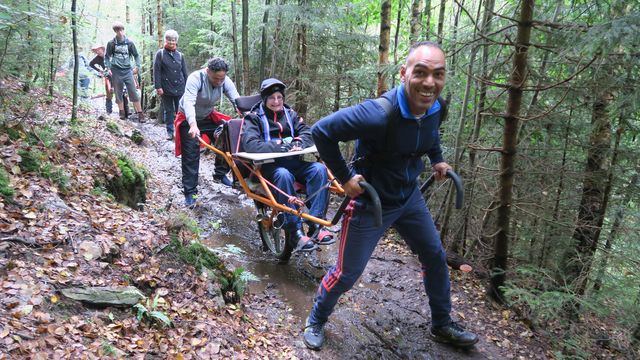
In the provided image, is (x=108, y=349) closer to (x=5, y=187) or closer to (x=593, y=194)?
(x=5, y=187)

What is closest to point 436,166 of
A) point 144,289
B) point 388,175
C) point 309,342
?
point 388,175

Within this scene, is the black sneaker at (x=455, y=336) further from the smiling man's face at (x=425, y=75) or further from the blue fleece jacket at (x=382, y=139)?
the smiling man's face at (x=425, y=75)

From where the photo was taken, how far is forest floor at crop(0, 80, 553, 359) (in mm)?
2822

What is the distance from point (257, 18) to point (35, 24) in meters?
7.08

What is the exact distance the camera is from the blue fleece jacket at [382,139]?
3.18 meters

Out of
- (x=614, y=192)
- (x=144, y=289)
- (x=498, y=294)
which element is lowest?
(x=498, y=294)

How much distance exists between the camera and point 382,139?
3314mm

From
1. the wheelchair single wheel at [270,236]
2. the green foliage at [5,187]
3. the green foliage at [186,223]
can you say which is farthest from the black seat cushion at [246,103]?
the green foliage at [5,187]

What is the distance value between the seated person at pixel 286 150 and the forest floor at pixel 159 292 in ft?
2.60

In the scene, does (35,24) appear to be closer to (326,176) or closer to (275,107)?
(275,107)

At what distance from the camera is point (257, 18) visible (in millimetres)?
11234

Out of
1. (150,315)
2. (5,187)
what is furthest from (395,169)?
(5,187)

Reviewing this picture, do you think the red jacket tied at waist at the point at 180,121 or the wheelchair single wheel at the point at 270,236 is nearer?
the wheelchair single wheel at the point at 270,236

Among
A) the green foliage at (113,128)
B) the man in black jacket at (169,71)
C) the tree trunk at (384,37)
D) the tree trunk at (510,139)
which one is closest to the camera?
the tree trunk at (510,139)
